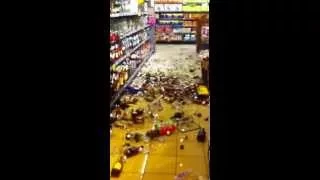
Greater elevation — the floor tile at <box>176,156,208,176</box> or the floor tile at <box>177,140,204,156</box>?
the floor tile at <box>177,140,204,156</box>

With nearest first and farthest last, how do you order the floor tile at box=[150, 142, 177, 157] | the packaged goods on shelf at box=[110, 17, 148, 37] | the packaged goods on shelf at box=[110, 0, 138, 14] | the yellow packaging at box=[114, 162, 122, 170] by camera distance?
1. the yellow packaging at box=[114, 162, 122, 170]
2. the floor tile at box=[150, 142, 177, 157]
3. the packaged goods on shelf at box=[110, 0, 138, 14]
4. the packaged goods on shelf at box=[110, 17, 148, 37]

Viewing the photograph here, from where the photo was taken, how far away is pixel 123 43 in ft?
23.0

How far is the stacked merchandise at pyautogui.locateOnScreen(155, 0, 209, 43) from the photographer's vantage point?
1777cm

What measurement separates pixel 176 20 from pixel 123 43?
11.4 m

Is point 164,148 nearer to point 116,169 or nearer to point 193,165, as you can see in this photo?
point 193,165

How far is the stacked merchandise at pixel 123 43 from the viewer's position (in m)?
5.91

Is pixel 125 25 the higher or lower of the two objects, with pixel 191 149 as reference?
higher

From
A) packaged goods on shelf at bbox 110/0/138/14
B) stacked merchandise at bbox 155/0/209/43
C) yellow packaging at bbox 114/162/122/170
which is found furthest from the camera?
stacked merchandise at bbox 155/0/209/43

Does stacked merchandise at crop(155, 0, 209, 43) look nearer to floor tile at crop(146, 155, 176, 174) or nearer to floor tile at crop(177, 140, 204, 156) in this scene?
floor tile at crop(177, 140, 204, 156)

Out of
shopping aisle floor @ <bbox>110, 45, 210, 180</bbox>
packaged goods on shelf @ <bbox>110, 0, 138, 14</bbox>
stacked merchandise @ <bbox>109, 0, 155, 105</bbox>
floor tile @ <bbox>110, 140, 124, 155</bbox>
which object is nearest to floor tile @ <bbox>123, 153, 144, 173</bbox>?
shopping aisle floor @ <bbox>110, 45, 210, 180</bbox>

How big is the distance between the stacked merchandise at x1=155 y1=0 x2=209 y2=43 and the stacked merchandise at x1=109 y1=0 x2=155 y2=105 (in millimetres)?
7911

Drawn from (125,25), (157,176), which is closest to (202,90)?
(125,25)
